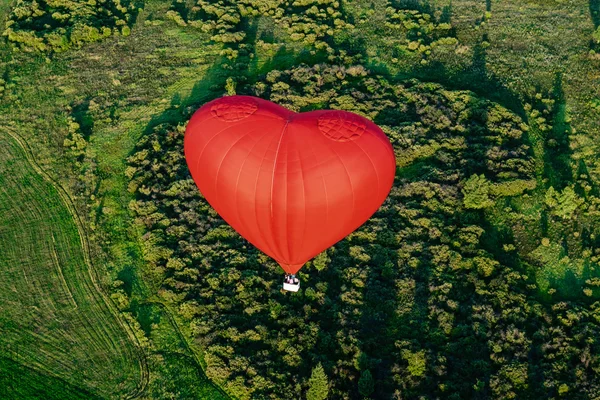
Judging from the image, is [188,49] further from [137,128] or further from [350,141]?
[350,141]

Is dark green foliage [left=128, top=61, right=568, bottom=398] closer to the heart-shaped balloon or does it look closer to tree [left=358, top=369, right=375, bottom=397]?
tree [left=358, top=369, right=375, bottom=397]

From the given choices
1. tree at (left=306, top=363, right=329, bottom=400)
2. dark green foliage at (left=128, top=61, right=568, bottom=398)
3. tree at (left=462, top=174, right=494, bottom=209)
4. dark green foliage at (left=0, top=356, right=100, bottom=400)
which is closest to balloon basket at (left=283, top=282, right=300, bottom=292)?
dark green foliage at (left=128, top=61, right=568, bottom=398)

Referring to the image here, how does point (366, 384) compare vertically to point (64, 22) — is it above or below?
below

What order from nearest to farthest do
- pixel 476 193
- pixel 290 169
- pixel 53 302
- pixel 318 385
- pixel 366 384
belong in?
pixel 290 169 < pixel 318 385 < pixel 366 384 < pixel 53 302 < pixel 476 193

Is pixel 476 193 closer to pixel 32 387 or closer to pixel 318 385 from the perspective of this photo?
pixel 318 385

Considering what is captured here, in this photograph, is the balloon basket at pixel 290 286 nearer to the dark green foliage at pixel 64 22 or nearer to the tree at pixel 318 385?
the tree at pixel 318 385

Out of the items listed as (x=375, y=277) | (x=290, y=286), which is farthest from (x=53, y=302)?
(x=375, y=277)
